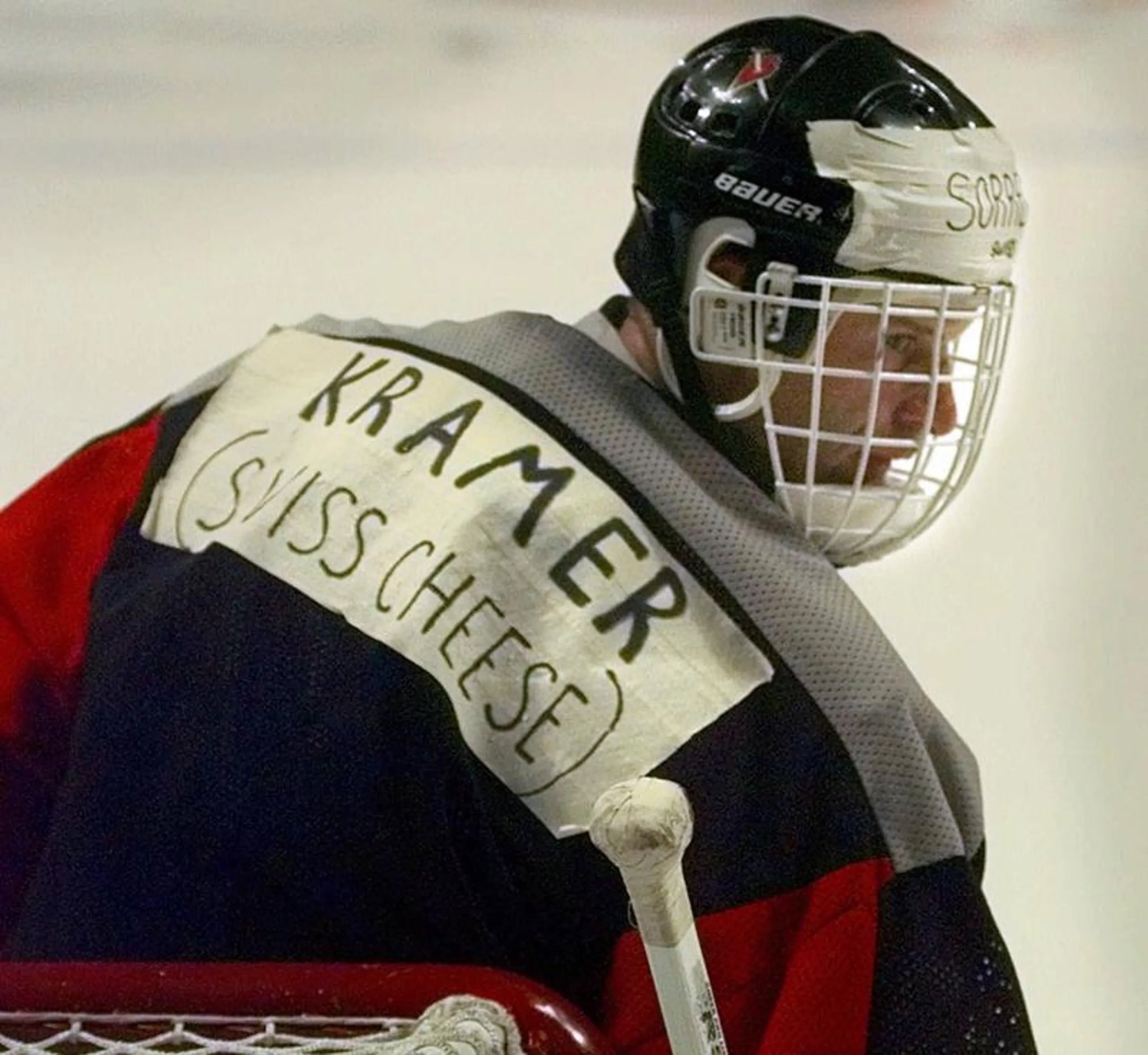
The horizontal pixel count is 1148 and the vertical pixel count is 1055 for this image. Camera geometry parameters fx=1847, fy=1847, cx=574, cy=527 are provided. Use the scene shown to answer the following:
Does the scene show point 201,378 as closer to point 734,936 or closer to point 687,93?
point 687,93

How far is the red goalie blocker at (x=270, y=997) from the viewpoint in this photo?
31.4 inches

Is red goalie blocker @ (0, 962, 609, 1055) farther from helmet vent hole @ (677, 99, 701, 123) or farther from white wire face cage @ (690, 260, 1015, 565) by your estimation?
helmet vent hole @ (677, 99, 701, 123)

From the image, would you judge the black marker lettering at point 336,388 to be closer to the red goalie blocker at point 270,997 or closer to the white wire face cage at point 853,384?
the white wire face cage at point 853,384

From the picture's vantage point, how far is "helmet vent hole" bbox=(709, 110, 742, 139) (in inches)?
40.4

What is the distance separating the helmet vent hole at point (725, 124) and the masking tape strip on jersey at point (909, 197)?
0.04m

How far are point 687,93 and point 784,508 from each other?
0.25 m

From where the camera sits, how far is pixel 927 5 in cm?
243

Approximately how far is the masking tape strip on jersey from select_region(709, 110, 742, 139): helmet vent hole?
1.7 inches

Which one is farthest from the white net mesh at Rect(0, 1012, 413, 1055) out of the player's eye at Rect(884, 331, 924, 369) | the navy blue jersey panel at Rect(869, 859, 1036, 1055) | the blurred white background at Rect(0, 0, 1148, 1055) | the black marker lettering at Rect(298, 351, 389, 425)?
the blurred white background at Rect(0, 0, 1148, 1055)

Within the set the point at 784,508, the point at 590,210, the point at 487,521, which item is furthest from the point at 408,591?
the point at 590,210

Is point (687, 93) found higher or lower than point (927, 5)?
lower

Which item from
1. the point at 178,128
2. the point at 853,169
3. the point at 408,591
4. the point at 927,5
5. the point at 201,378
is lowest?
the point at 408,591

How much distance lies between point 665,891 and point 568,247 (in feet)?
4.52

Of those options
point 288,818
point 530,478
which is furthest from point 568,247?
point 288,818
